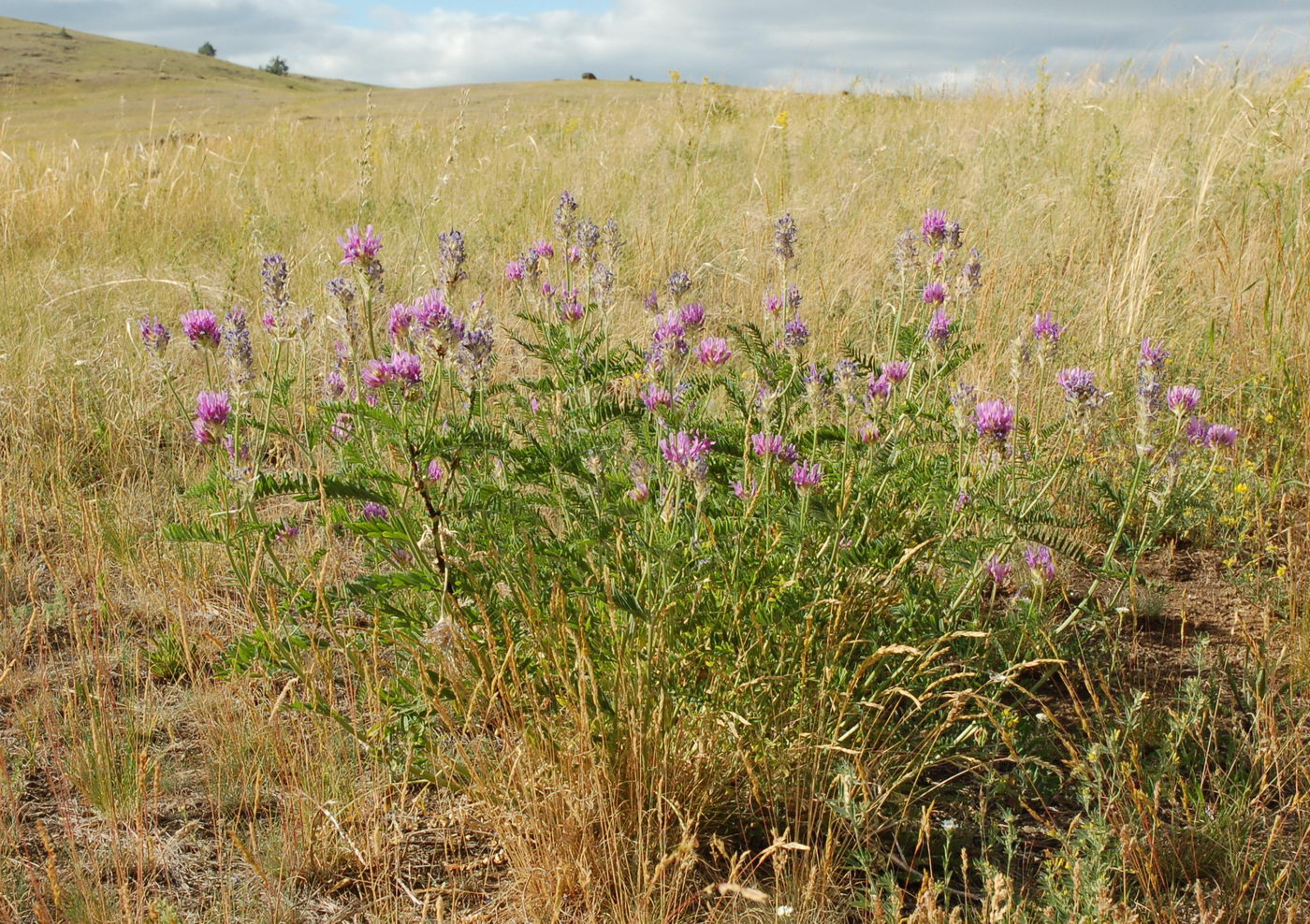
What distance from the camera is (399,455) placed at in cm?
209

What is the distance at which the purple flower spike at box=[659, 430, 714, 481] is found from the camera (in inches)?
69.9

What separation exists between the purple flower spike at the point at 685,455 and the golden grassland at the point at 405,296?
0.60 meters

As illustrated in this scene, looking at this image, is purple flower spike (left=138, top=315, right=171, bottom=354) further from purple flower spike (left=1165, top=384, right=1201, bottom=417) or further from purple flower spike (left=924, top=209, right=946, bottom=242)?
purple flower spike (left=1165, top=384, right=1201, bottom=417)

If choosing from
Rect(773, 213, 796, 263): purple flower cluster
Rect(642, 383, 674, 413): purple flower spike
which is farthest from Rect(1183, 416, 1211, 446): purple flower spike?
Rect(642, 383, 674, 413): purple flower spike

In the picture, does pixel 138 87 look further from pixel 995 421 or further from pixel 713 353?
pixel 995 421

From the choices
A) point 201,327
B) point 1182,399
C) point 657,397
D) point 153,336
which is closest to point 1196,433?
point 1182,399

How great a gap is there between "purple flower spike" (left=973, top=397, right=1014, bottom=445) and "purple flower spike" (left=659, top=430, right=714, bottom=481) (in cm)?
65

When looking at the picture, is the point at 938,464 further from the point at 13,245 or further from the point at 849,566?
the point at 13,245

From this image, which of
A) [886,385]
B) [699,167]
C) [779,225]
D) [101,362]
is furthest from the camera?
[699,167]

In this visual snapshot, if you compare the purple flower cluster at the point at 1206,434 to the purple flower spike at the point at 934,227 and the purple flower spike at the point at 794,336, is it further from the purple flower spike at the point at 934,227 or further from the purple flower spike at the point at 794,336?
the purple flower spike at the point at 794,336

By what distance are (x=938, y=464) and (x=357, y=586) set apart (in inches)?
53.9

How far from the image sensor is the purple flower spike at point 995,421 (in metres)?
1.99

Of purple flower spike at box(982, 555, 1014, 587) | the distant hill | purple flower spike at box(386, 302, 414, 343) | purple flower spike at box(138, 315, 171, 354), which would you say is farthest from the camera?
the distant hill

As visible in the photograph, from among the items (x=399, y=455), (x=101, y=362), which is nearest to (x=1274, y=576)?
(x=399, y=455)
